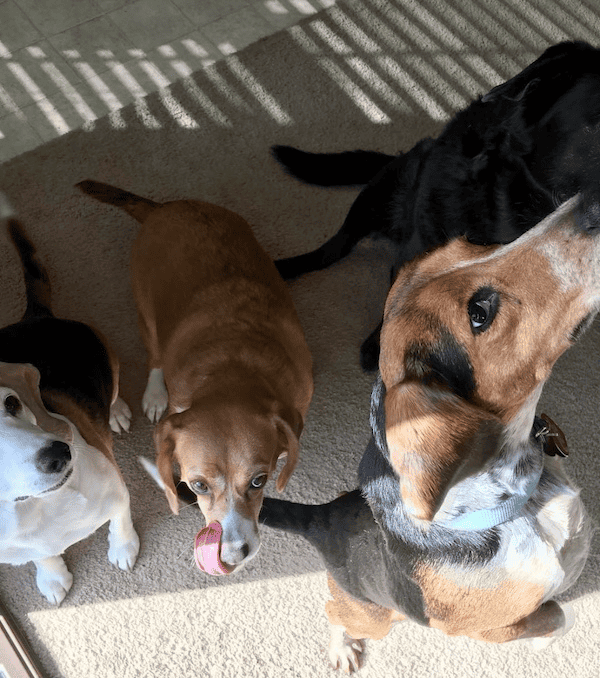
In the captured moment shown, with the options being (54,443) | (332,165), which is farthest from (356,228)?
(54,443)

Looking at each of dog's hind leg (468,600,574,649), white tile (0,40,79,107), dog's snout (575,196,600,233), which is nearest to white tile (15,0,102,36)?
white tile (0,40,79,107)

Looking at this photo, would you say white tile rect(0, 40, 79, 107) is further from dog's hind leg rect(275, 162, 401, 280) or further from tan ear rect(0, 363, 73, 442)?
tan ear rect(0, 363, 73, 442)

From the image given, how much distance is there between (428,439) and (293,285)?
1567mm

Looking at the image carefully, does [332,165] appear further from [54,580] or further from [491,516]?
[54,580]

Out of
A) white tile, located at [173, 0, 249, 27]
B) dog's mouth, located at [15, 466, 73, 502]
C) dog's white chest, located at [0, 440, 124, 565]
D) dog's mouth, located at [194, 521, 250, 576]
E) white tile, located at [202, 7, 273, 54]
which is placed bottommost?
dog's mouth, located at [194, 521, 250, 576]

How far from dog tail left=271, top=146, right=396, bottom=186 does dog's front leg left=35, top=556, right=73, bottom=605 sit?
179 centimetres

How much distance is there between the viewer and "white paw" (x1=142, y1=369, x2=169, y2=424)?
2393mm

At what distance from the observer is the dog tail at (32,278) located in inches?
88.3

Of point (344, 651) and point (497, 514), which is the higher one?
point (497, 514)

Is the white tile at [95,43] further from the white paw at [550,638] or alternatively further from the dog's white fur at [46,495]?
the white paw at [550,638]

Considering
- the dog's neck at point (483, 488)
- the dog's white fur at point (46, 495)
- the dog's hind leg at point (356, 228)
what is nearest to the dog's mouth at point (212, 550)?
the dog's white fur at point (46, 495)

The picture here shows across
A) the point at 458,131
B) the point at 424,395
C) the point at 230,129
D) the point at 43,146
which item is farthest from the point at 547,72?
the point at 43,146

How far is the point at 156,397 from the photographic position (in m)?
A: 2.39

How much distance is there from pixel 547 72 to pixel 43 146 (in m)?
2.21
